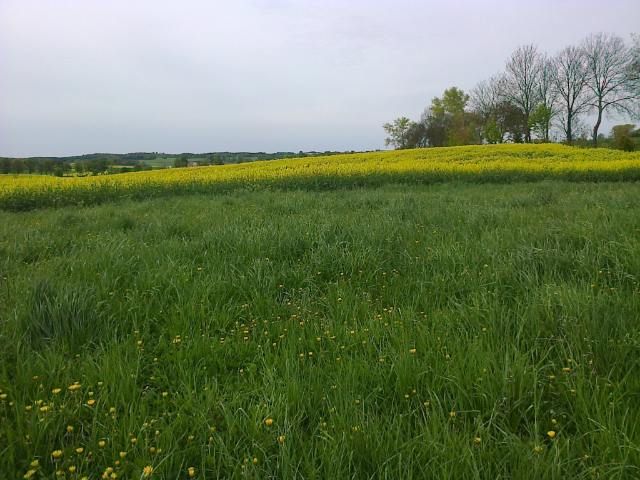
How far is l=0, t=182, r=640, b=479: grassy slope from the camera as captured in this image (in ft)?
4.71

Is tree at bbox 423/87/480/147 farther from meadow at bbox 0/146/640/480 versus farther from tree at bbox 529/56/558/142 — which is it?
meadow at bbox 0/146/640/480

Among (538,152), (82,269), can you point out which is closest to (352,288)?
(82,269)

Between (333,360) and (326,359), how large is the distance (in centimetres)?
5

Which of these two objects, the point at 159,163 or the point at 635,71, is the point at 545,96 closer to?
the point at 635,71

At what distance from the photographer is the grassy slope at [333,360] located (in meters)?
1.44

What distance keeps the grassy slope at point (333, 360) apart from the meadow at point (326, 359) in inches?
0.5

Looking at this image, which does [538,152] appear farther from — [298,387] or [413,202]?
[298,387]

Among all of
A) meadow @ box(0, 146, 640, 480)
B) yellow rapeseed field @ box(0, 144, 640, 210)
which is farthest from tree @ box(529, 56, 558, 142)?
meadow @ box(0, 146, 640, 480)

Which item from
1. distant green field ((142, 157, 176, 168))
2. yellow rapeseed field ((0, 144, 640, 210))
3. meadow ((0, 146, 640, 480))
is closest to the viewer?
meadow ((0, 146, 640, 480))

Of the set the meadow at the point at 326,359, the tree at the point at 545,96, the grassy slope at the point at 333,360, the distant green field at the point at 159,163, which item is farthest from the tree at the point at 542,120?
the grassy slope at the point at 333,360

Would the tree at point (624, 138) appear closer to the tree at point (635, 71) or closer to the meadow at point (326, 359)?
the tree at point (635, 71)

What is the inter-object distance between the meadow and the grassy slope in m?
0.01

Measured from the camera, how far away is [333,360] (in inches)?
81.5

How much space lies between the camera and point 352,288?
10.1ft
